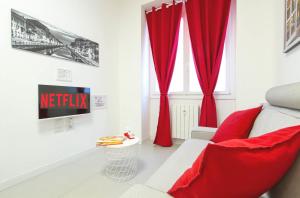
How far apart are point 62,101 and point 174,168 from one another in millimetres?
1701

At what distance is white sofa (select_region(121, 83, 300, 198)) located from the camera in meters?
0.50

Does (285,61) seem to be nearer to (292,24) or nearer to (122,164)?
(292,24)

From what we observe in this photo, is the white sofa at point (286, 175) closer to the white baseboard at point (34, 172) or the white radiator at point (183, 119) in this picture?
the white radiator at point (183, 119)

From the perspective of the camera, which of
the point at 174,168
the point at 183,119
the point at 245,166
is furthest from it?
the point at 183,119

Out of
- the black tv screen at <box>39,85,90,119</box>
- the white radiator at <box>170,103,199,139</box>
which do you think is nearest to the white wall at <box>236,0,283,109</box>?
the white radiator at <box>170,103,199,139</box>

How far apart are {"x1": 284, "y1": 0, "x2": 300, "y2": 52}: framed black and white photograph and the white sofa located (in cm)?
58

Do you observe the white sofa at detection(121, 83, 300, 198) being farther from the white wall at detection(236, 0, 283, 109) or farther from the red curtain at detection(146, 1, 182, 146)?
the red curtain at detection(146, 1, 182, 146)

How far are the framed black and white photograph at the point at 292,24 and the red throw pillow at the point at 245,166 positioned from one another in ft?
4.05

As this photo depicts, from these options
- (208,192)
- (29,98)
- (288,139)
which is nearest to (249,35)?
(288,139)

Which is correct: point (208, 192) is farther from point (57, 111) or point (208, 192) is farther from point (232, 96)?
point (232, 96)

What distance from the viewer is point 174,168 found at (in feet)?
3.51

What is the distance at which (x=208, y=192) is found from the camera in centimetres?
52

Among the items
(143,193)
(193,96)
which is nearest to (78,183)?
(143,193)

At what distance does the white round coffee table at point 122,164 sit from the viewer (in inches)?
68.9
